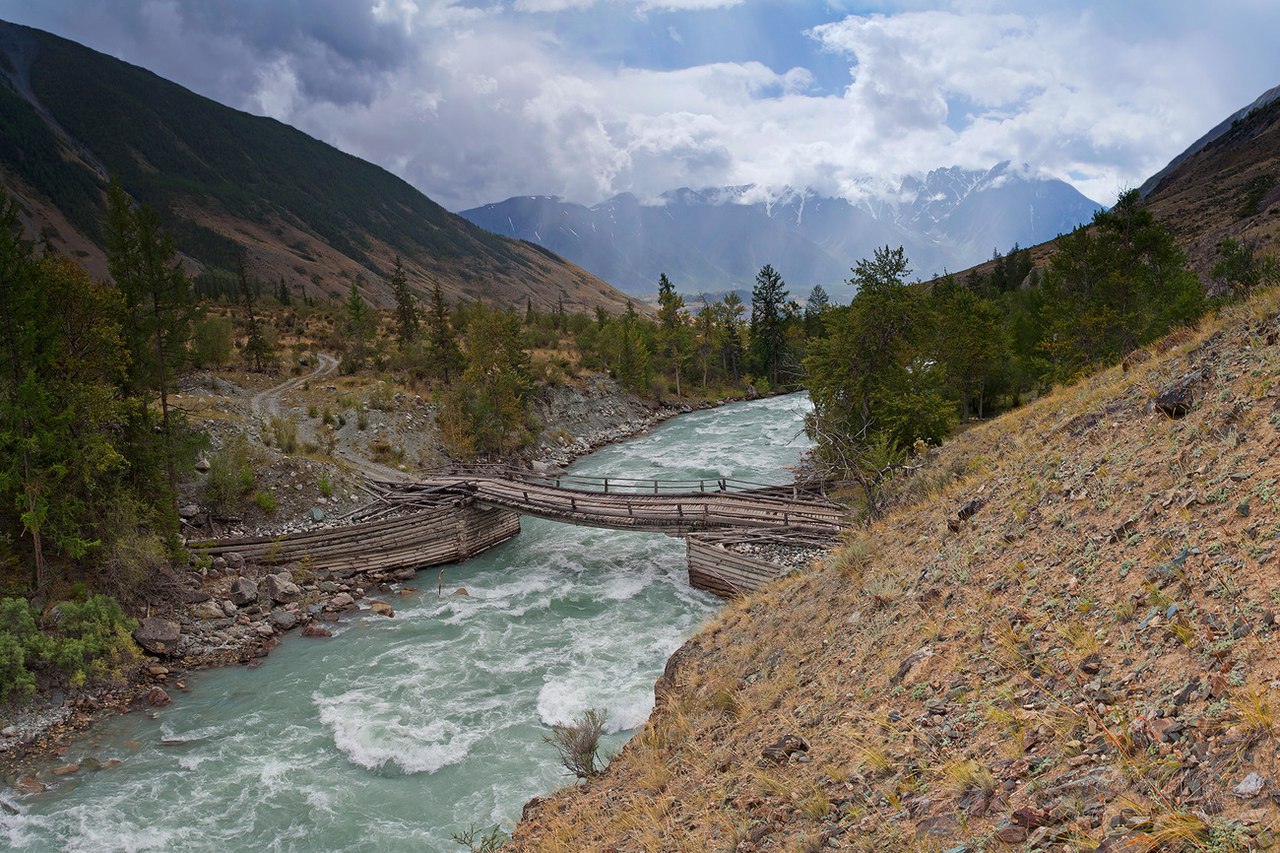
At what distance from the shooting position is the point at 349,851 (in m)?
11.9

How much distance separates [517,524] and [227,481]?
12.3m

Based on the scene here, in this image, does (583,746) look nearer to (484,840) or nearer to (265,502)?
(484,840)

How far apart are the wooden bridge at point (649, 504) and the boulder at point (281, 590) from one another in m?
7.13

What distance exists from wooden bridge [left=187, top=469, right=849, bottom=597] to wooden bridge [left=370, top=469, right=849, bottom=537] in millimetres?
45

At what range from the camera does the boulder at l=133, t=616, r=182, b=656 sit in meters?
18.6

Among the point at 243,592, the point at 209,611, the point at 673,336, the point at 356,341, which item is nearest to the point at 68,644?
the point at 209,611

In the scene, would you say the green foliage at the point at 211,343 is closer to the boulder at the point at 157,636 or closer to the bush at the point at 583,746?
the boulder at the point at 157,636

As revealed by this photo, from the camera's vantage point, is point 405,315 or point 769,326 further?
point 769,326

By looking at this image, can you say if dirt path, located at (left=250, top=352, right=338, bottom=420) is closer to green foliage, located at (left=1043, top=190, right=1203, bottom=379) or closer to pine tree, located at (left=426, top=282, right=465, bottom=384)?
pine tree, located at (left=426, top=282, right=465, bottom=384)

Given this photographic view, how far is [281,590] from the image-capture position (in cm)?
2230

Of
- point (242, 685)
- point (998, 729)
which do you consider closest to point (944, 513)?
point (998, 729)

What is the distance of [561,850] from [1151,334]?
32.5 metres

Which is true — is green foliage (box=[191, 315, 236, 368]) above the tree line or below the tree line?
above

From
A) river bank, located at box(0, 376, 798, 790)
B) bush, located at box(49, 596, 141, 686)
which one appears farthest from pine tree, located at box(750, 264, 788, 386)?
bush, located at box(49, 596, 141, 686)
